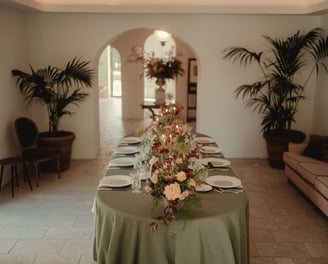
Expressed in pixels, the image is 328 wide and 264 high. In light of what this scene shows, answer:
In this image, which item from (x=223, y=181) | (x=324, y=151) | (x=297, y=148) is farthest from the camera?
(x=297, y=148)

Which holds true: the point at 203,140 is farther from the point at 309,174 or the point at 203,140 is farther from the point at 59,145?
the point at 59,145

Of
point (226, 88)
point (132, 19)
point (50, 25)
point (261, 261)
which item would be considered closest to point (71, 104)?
point (50, 25)

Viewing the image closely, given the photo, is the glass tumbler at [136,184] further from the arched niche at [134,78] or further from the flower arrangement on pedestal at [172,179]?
the arched niche at [134,78]

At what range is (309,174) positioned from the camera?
4688mm

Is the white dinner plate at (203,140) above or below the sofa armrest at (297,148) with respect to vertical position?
above

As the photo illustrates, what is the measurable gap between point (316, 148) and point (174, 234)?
11.3 feet

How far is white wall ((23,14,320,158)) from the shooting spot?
21.8 feet

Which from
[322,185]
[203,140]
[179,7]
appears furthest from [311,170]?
[179,7]

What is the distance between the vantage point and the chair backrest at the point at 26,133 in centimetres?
568

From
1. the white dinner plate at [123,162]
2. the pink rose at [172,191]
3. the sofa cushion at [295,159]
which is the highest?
the pink rose at [172,191]

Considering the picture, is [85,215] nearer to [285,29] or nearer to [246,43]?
[246,43]

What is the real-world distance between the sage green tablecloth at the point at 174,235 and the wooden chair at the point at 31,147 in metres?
2.91

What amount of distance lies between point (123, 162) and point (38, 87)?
2955mm

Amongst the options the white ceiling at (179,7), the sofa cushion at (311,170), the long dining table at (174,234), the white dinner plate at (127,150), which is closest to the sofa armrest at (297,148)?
the sofa cushion at (311,170)
